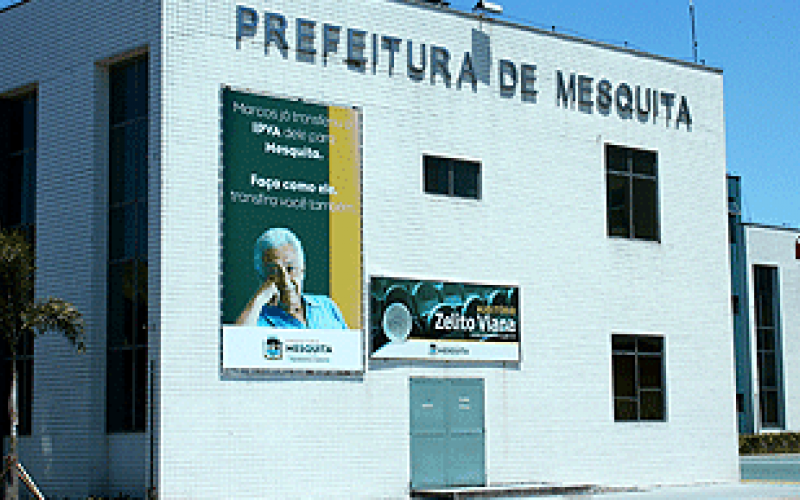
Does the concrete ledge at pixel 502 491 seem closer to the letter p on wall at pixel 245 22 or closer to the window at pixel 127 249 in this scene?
the window at pixel 127 249

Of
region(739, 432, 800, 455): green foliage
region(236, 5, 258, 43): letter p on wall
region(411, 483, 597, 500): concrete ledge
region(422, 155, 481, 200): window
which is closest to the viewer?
region(236, 5, 258, 43): letter p on wall

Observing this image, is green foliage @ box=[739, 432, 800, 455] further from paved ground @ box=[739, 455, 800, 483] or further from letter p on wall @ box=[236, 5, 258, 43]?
letter p on wall @ box=[236, 5, 258, 43]

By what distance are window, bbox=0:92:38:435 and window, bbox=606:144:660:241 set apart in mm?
13359

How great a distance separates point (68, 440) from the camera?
79.8 ft

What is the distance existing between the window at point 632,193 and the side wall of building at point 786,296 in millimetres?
31591

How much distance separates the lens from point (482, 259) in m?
27.4

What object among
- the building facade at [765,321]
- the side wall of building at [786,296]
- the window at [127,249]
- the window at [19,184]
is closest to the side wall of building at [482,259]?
the window at [127,249]

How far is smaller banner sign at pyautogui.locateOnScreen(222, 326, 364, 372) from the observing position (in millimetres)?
23484

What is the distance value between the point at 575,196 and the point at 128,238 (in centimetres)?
1060

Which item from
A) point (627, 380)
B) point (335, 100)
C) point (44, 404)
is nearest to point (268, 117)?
point (335, 100)

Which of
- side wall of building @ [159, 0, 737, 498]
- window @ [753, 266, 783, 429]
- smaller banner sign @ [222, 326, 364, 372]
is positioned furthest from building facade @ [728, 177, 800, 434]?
smaller banner sign @ [222, 326, 364, 372]

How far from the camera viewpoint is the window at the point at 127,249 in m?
24.0

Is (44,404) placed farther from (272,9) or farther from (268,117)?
(272,9)

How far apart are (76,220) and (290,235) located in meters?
4.37
